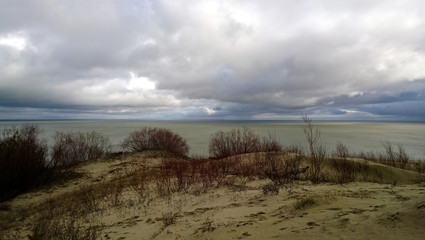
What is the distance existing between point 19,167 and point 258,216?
1238 centimetres

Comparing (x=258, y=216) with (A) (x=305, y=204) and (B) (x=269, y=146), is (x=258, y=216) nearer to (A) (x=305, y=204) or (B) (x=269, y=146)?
(A) (x=305, y=204)

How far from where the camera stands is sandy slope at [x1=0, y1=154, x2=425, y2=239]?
3.57 metres

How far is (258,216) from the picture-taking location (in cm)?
527

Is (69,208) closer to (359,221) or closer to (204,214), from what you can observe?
(204,214)

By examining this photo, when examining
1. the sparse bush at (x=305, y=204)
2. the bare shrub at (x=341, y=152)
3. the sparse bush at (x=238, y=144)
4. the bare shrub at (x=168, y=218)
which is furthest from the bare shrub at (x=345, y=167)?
the bare shrub at (x=168, y=218)

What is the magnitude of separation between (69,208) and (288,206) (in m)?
7.22

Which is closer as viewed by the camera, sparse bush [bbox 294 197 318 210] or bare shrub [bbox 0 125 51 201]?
sparse bush [bbox 294 197 318 210]

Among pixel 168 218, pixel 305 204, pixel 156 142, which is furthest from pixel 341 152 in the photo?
pixel 168 218

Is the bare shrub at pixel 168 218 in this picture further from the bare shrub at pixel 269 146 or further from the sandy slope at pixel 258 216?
the bare shrub at pixel 269 146

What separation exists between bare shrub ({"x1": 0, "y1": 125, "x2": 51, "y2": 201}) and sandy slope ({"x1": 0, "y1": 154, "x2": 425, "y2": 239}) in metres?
2.26

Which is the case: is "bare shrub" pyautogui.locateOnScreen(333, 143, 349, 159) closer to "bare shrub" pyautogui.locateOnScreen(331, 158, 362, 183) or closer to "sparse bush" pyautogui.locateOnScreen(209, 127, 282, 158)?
"bare shrub" pyautogui.locateOnScreen(331, 158, 362, 183)

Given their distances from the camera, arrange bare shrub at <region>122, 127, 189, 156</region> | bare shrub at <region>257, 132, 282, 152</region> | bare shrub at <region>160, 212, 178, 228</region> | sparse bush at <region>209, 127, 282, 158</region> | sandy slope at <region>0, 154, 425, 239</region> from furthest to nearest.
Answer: bare shrub at <region>122, 127, 189, 156</region> → sparse bush at <region>209, 127, 282, 158</region> → bare shrub at <region>257, 132, 282, 152</region> → bare shrub at <region>160, 212, 178, 228</region> → sandy slope at <region>0, 154, 425, 239</region>

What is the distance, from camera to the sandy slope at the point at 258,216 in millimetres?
3565

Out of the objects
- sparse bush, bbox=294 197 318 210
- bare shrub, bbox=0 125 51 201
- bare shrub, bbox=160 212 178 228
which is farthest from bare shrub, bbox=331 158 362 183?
bare shrub, bbox=0 125 51 201
